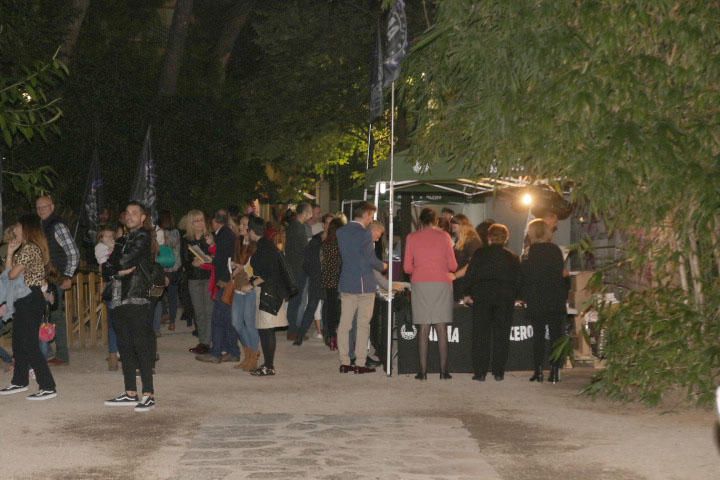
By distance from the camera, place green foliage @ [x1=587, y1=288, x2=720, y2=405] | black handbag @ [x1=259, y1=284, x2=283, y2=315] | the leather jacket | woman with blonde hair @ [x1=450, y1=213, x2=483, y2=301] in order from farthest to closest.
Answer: woman with blonde hair @ [x1=450, y1=213, x2=483, y2=301], black handbag @ [x1=259, y1=284, x2=283, y2=315], the leather jacket, green foliage @ [x1=587, y1=288, x2=720, y2=405]

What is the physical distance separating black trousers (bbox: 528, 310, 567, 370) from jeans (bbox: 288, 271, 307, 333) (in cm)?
564

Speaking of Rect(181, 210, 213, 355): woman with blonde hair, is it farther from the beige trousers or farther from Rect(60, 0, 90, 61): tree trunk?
Rect(60, 0, 90, 61): tree trunk

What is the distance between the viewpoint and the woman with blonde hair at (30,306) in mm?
12297

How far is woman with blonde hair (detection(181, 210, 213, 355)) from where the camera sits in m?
16.6

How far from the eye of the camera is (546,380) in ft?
46.6

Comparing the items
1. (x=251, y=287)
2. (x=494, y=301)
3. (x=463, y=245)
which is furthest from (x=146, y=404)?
(x=463, y=245)

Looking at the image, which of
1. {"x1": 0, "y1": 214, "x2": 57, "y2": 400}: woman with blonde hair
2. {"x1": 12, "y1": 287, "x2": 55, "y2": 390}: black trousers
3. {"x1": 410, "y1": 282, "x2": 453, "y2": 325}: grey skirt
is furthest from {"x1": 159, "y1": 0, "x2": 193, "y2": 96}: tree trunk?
{"x1": 12, "y1": 287, "x2": 55, "y2": 390}: black trousers

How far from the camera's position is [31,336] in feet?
40.5

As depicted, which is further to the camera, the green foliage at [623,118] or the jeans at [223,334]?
the jeans at [223,334]

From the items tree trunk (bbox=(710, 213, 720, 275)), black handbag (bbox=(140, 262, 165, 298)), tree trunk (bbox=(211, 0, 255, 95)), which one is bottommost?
black handbag (bbox=(140, 262, 165, 298))

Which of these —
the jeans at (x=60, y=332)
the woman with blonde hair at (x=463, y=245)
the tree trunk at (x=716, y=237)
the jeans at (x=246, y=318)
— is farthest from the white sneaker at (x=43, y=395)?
the tree trunk at (x=716, y=237)

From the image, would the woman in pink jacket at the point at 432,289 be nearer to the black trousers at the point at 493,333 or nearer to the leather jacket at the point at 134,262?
the black trousers at the point at 493,333

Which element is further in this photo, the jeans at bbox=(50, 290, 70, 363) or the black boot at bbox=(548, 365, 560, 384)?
the jeans at bbox=(50, 290, 70, 363)

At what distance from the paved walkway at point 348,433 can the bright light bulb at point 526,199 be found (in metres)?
4.50
